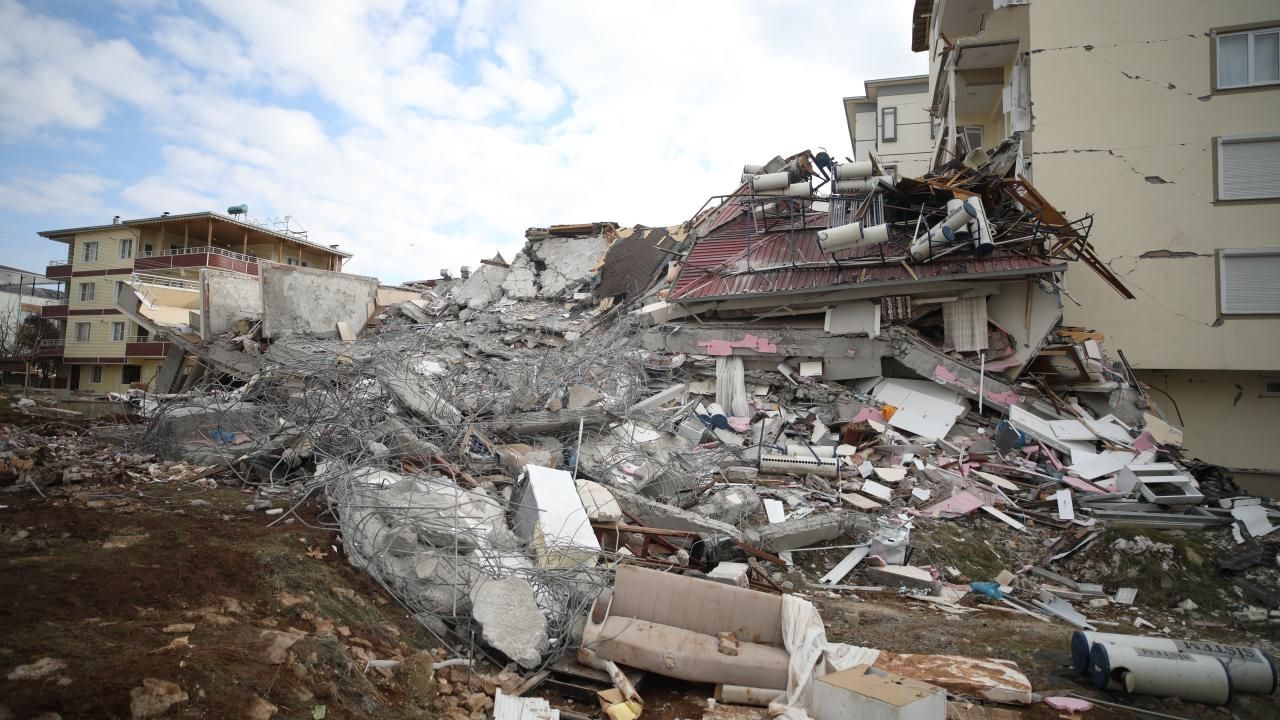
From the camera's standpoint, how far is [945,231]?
9.98 m

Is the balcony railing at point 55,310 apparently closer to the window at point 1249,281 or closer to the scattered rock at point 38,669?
the scattered rock at point 38,669

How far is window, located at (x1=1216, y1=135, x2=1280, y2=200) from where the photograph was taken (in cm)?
1162

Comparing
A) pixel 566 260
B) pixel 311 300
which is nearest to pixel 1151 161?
pixel 566 260

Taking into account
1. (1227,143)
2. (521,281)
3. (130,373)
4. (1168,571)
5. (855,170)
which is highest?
(1227,143)

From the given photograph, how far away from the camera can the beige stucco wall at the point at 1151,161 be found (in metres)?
11.7

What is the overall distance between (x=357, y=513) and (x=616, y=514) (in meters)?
2.07

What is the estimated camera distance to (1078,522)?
7.36 m

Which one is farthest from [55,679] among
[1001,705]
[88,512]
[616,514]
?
[1001,705]

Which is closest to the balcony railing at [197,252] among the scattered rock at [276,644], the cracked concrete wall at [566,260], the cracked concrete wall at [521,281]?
the cracked concrete wall at [521,281]

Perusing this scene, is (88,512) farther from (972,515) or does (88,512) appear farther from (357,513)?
(972,515)

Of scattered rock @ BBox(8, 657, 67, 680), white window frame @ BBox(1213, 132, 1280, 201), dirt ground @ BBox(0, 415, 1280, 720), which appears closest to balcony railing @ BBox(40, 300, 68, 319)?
dirt ground @ BBox(0, 415, 1280, 720)

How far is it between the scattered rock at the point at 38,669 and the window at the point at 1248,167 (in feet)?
53.7

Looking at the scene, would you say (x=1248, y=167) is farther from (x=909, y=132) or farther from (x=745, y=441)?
(x=745, y=441)

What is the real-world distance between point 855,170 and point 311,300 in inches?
431
